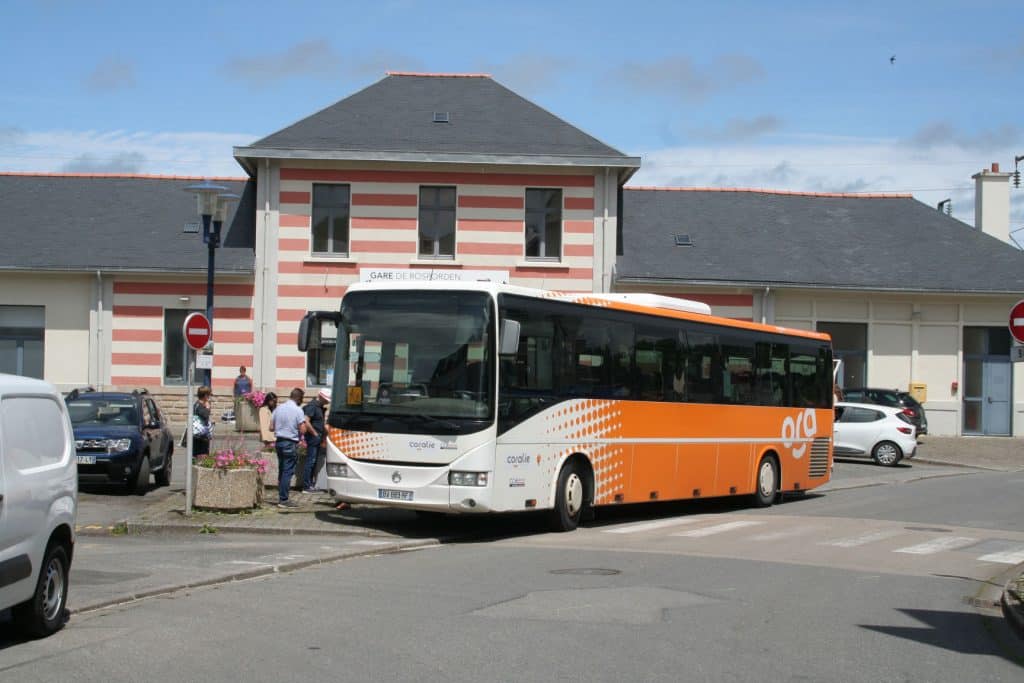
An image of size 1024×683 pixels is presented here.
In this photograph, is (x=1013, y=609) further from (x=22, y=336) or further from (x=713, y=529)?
(x=22, y=336)

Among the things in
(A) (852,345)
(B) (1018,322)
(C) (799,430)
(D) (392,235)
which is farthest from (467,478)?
(A) (852,345)

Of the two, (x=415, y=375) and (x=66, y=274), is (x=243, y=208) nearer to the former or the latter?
(x=66, y=274)

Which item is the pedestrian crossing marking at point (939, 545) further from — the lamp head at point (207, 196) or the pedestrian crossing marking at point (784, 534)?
the lamp head at point (207, 196)

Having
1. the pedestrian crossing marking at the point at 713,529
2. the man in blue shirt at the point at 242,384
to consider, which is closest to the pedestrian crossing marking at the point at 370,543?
the pedestrian crossing marking at the point at 713,529

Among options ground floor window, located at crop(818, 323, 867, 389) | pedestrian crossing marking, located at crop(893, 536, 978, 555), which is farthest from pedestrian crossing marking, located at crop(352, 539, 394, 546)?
ground floor window, located at crop(818, 323, 867, 389)

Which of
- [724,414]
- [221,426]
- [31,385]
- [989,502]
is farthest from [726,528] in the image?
[221,426]

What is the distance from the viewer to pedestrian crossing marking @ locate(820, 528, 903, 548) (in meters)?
16.2

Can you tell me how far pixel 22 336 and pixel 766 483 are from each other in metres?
23.1

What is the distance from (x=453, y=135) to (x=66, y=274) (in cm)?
1156

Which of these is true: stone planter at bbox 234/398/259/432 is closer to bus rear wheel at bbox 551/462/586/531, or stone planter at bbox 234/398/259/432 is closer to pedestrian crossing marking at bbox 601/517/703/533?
A: pedestrian crossing marking at bbox 601/517/703/533

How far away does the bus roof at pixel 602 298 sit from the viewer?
52.0ft

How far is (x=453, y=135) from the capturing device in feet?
119

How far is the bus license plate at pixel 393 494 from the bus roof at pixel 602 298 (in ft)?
8.30

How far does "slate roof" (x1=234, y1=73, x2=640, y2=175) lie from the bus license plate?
2050cm
